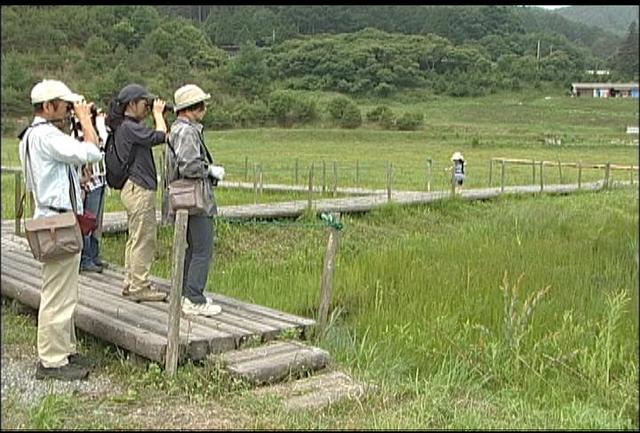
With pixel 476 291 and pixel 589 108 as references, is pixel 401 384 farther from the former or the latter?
pixel 589 108

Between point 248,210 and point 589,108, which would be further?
point 589,108

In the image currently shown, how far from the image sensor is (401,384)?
415 cm

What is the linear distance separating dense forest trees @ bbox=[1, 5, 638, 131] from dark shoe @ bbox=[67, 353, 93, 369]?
134cm

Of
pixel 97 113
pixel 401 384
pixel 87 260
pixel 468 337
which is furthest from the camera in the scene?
pixel 87 260

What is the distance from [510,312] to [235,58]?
5089 millimetres

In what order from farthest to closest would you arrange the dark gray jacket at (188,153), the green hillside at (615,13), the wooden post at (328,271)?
the wooden post at (328,271)
the dark gray jacket at (188,153)
the green hillside at (615,13)

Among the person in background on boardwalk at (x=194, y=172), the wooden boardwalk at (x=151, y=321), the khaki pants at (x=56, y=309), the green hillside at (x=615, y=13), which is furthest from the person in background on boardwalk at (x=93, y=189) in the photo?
the green hillside at (x=615, y=13)

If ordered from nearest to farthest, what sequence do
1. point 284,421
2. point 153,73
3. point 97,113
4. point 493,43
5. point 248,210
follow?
point 284,421 < point 97,113 < point 153,73 < point 493,43 < point 248,210

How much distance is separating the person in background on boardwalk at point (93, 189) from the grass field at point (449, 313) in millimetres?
1026

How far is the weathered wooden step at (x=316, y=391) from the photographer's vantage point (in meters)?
3.77

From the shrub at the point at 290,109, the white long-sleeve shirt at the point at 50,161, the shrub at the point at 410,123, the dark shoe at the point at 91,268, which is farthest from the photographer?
the shrub at the point at 410,123

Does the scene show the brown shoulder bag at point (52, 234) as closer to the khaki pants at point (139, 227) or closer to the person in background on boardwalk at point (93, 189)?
the khaki pants at point (139, 227)

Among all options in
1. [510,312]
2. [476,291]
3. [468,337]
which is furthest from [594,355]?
[476,291]

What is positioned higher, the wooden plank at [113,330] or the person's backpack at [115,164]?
the person's backpack at [115,164]
